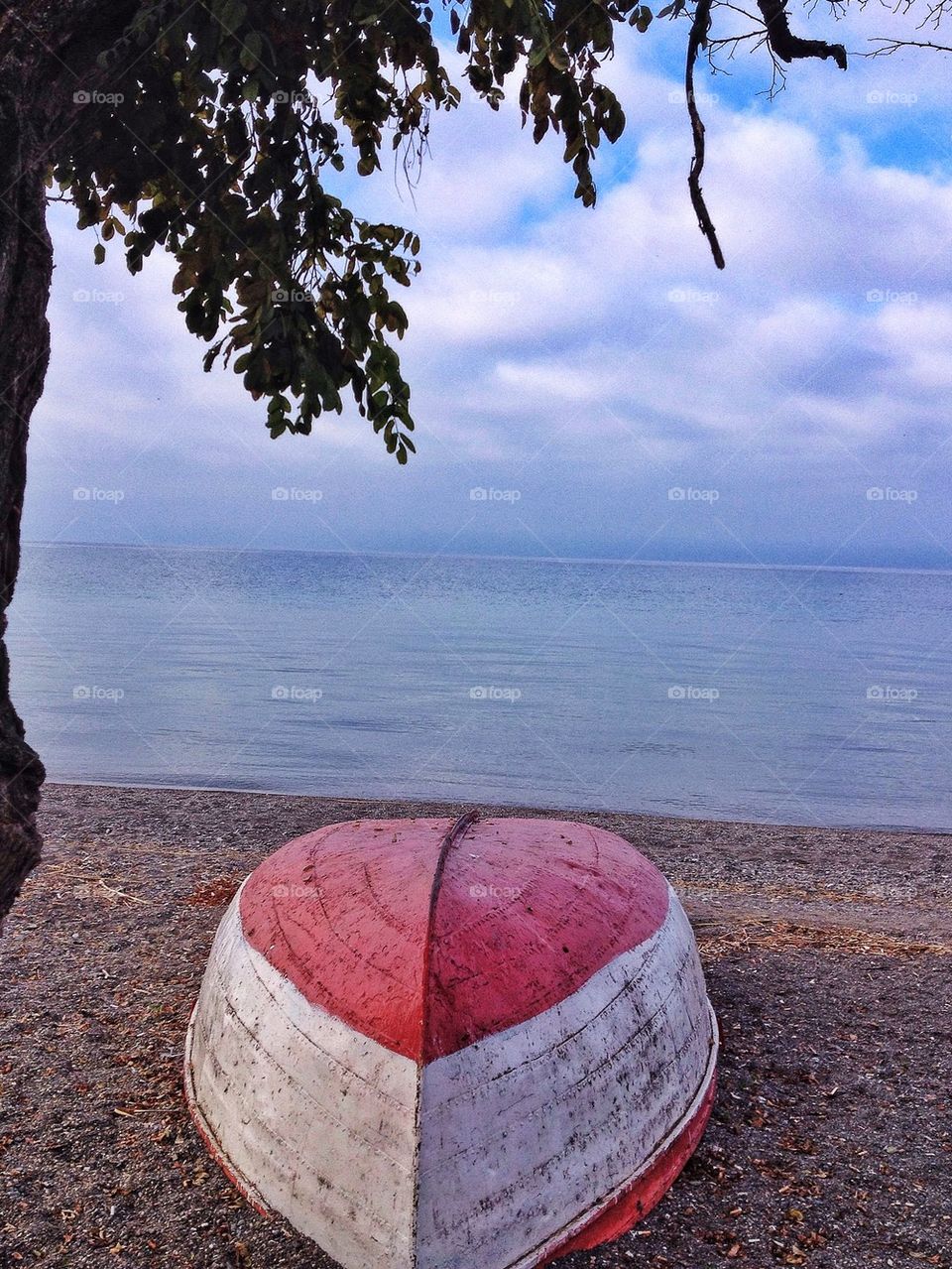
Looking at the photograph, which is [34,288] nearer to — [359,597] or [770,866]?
[770,866]

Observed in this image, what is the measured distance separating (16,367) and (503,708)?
15.2 m

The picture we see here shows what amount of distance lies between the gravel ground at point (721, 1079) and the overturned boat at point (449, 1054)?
0.18m

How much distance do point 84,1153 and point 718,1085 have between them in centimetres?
258

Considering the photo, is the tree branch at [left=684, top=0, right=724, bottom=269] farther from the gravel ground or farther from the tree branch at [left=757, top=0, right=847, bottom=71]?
the gravel ground

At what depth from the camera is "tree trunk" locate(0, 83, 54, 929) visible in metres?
2.34

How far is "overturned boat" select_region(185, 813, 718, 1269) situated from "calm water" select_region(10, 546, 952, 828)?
7858 mm

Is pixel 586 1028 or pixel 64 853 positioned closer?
pixel 586 1028

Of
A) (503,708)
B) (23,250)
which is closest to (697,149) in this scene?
(23,250)

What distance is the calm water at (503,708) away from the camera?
41.0 ft

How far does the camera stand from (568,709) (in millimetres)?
17641

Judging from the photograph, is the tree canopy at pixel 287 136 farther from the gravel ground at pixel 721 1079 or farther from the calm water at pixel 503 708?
the calm water at pixel 503 708

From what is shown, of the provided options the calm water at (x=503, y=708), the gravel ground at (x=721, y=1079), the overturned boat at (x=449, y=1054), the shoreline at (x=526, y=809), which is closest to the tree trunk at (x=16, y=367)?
the overturned boat at (x=449, y=1054)

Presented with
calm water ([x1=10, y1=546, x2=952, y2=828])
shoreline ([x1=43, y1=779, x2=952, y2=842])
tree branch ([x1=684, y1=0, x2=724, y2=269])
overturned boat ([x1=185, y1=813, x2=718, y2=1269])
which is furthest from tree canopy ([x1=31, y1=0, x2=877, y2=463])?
calm water ([x1=10, y1=546, x2=952, y2=828])

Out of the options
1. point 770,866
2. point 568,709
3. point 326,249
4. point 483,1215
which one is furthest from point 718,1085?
point 568,709
